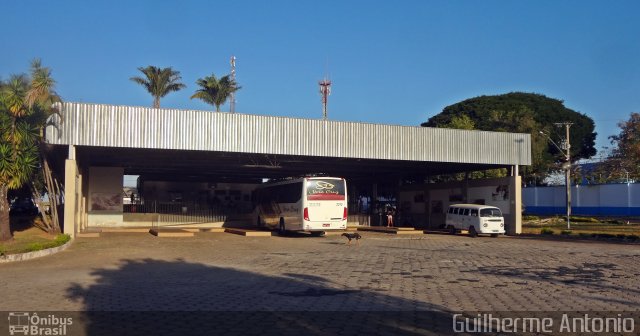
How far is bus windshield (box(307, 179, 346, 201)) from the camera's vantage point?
31.7 meters

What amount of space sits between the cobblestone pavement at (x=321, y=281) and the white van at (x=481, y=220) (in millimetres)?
10608

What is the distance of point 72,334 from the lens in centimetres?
881

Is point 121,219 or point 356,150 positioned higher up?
point 356,150

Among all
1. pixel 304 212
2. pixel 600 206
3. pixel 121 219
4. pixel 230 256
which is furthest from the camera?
pixel 600 206

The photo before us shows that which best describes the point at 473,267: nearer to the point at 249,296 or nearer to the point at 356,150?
the point at 249,296

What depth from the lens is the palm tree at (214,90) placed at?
5309cm

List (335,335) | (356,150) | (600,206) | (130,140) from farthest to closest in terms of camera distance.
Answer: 1. (600,206)
2. (356,150)
3. (130,140)
4. (335,335)

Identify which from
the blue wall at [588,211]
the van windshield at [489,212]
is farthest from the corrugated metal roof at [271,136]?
the blue wall at [588,211]

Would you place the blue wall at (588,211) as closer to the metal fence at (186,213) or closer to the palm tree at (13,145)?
the metal fence at (186,213)

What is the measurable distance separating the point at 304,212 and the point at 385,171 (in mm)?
18209

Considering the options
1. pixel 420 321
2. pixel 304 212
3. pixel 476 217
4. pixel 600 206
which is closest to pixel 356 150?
pixel 304 212

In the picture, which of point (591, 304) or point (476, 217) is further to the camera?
point (476, 217)

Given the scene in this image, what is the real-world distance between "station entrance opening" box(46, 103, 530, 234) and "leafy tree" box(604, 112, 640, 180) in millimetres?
12753

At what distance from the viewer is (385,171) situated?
48.6 metres
